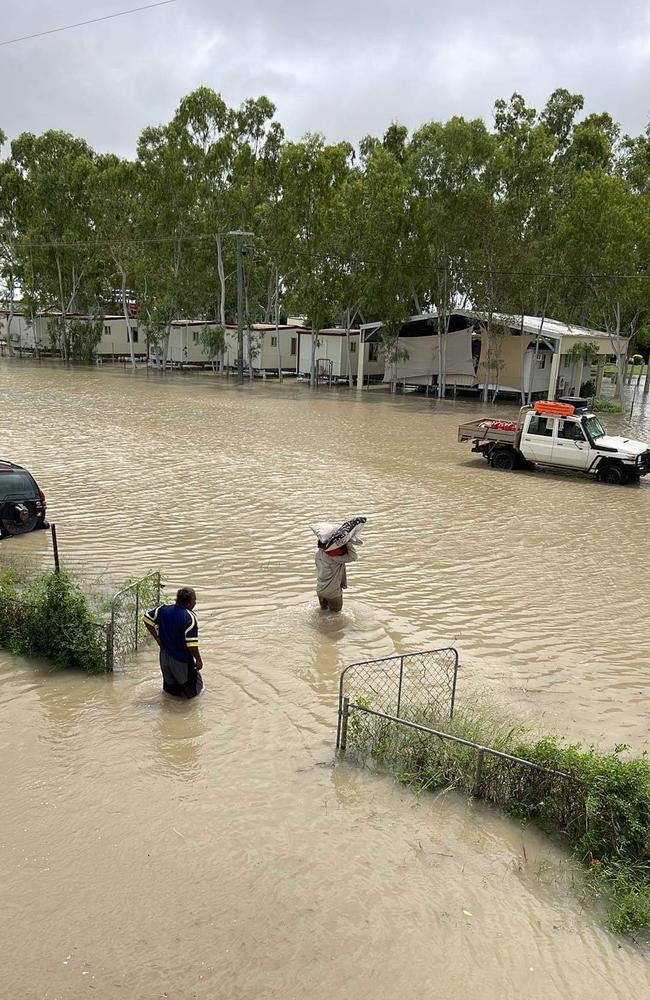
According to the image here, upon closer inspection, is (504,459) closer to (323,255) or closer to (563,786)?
(563,786)

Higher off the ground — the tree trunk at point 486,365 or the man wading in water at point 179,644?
the tree trunk at point 486,365

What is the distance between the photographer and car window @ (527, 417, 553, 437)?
64.6ft

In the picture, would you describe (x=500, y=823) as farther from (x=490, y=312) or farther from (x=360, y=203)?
(x=360, y=203)

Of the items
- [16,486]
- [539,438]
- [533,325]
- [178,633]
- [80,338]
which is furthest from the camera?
[80,338]

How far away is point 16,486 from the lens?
13102 millimetres

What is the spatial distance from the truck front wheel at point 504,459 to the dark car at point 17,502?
12.2 meters

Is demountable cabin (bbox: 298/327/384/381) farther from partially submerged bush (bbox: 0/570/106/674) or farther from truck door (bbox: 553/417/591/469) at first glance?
partially submerged bush (bbox: 0/570/106/674)

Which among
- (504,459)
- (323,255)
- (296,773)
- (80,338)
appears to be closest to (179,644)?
(296,773)

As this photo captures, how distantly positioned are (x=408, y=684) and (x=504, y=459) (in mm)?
13481

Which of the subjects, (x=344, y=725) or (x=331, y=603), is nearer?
(x=344, y=725)

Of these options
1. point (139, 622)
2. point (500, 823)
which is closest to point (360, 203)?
point (139, 622)

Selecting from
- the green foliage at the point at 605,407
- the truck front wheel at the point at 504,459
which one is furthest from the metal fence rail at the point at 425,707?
the green foliage at the point at 605,407

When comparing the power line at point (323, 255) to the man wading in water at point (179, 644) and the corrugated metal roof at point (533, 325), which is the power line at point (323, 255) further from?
the man wading in water at point (179, 644)

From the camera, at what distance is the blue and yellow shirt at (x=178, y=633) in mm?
7340
